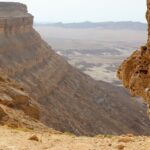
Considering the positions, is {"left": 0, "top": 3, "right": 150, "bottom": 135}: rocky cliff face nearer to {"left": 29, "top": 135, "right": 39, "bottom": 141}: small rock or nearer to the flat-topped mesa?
the flat-topped mesa

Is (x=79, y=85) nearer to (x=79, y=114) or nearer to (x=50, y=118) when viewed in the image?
(x=79, y=114)

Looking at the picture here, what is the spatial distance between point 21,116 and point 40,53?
118 ft

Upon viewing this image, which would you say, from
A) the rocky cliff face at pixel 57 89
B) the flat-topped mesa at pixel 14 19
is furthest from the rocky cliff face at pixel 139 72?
the flat-topped mesa at pixel 14 19

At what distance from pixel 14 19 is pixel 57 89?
10.7 meters

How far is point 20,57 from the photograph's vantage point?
51938 millimetres

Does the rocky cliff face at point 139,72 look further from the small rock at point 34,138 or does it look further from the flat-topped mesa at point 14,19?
the flat-topped mesa at point 14,19

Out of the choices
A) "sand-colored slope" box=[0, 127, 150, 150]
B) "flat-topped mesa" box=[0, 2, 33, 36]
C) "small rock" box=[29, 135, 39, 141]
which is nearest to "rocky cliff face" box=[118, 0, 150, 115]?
"sand-colored slope" box=[0, 127, 150, 150]

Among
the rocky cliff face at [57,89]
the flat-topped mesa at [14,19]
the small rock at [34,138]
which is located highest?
the flat-topped mesa at [14,19]

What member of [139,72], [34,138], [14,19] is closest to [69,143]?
[34,138]

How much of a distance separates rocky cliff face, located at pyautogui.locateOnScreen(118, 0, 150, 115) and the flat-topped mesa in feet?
125

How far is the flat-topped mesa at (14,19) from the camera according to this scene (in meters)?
53.8

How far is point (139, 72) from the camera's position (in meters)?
15.4

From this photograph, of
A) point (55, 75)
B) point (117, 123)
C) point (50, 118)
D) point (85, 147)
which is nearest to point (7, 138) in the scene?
point (85, 147)

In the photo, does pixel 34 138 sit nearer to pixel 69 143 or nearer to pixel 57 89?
pixel 69 143
